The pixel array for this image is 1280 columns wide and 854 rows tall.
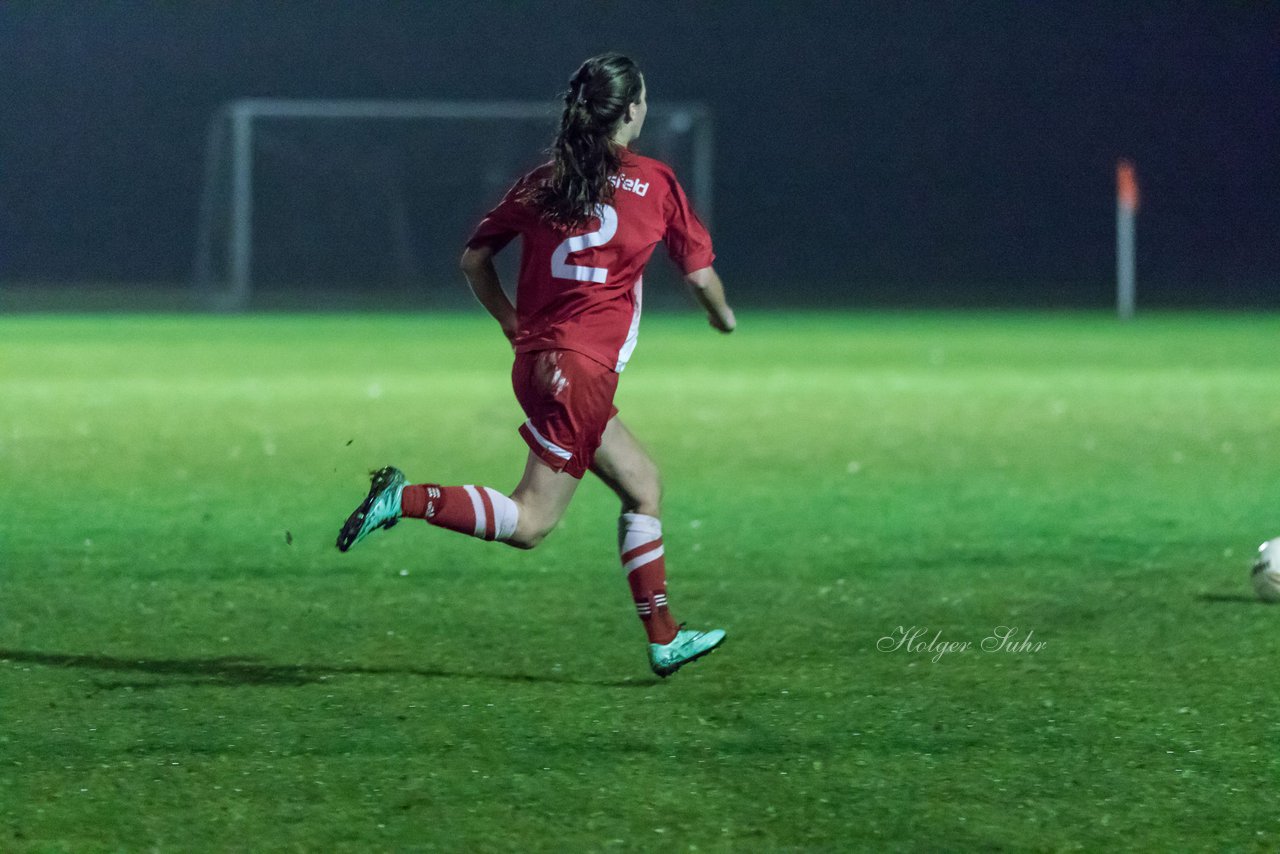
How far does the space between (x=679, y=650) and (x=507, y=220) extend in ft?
4.48

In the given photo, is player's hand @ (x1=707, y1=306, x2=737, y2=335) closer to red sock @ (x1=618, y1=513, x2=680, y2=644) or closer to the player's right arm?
the player's right arm

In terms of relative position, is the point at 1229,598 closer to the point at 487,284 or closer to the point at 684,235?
the point at 684,235

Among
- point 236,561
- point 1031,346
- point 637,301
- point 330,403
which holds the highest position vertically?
point 637,301

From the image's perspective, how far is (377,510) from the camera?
5340mm

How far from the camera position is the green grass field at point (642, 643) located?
14.3 feet

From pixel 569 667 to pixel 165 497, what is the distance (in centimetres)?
450

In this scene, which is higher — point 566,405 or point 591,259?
point 591,259

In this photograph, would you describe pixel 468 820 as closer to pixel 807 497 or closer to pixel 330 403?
pixel 807 497

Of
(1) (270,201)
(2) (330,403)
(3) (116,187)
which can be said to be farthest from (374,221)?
(2) (330,403)

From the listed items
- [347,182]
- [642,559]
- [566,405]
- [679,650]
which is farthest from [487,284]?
[347,182]

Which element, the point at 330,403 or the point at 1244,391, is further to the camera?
the point at 1244,391

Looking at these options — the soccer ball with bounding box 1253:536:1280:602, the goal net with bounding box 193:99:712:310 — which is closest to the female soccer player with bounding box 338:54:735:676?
the soccer ball with bounding box 1253:536:1280:602

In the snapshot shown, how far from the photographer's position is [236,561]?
7961 mm

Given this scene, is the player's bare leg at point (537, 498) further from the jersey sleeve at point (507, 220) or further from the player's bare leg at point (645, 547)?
the jersey sleeve at point (507, 220)
